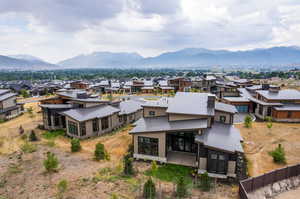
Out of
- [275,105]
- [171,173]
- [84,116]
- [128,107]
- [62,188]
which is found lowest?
[171,173]

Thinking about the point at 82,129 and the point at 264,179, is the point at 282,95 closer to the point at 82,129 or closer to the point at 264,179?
the point at 264,179

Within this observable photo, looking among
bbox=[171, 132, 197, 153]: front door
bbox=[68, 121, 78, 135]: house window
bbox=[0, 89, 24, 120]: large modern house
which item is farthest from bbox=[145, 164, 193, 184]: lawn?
bbox=[0, 89, 24, 120]: large modern house

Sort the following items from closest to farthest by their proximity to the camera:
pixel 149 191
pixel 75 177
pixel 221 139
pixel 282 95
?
pixel 149 191 < pixel 75 177 < pixel 221 139 < pixel 282 95

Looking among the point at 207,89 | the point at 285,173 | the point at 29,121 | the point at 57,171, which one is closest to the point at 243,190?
the point at 285,173

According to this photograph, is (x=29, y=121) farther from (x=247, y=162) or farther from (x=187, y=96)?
(x=247, y=162)

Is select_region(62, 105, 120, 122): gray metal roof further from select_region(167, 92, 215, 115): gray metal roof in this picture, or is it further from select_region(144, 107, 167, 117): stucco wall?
select_region(167, 92, 215, 115): gray metal roof

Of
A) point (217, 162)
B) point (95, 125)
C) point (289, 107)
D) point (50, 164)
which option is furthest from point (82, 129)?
point (289, 107)

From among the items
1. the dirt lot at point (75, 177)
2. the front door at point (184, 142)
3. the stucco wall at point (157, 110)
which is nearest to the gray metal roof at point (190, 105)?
the stucco wall at point (157, 110)
